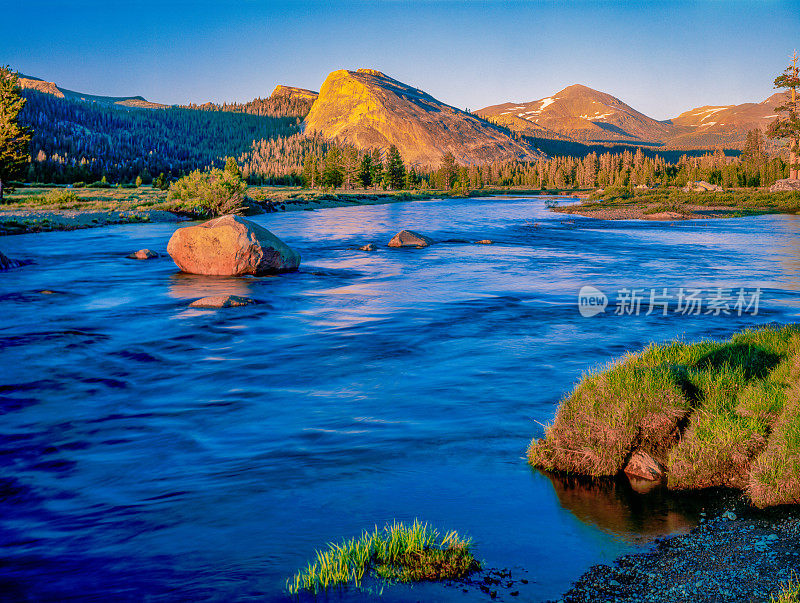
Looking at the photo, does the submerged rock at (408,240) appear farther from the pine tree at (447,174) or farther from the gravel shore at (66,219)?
the pine tree at (447,174)

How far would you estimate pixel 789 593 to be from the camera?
4.86m

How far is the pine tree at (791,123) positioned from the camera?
8800 centimetres

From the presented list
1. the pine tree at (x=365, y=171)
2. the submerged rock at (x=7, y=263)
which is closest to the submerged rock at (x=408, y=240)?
the submerged rock at (x=7, y=263)

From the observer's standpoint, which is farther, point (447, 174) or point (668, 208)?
point (447, 174)

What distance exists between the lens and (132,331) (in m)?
19.2

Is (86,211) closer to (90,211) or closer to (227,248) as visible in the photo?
(90,211)

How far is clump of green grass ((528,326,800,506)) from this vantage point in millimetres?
7227

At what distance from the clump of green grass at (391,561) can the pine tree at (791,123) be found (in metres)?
100

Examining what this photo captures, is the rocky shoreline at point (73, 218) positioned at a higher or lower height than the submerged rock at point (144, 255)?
higher

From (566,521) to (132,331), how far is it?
1569 cm

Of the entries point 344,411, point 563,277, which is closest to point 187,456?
point 344,411

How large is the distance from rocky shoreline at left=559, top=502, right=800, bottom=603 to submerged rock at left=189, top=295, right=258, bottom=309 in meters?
17.6

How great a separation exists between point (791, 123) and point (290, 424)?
9820cm

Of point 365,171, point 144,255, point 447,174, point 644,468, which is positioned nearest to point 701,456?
point 644,468
